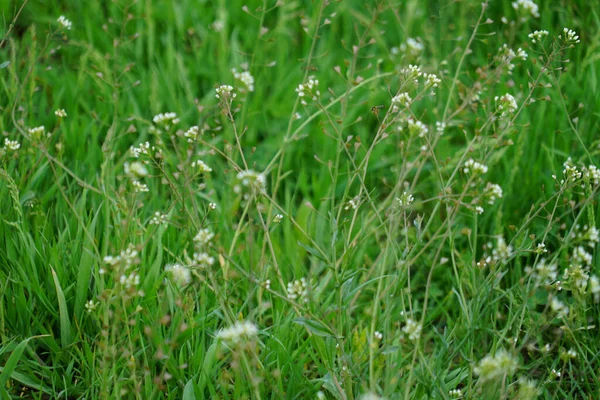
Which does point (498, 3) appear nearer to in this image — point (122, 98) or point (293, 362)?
point (122, 98)

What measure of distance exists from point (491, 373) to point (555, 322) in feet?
3.50

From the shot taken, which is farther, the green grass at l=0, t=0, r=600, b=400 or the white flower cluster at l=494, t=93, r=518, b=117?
the white flower cluster at l=494, t=93, r=518, b=117

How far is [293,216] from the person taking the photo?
9.46ft

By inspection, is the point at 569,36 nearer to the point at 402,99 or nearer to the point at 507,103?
the point at 507,103

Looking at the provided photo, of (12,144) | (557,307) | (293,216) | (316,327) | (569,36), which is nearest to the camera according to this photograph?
(557,307)

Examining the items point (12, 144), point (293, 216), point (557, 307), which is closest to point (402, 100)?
point (557, 307)

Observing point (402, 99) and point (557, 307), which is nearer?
point (557, 307)

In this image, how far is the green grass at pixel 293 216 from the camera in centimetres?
182

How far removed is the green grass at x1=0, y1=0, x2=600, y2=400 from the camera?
1.82 meters

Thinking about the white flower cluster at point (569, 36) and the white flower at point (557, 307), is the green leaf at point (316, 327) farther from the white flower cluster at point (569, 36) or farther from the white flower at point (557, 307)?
the white flower cluster at point (569, 36)

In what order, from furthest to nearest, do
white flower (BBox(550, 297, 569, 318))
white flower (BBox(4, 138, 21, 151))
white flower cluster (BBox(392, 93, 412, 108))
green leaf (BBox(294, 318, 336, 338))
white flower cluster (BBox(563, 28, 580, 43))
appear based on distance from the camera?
white flower (BBox(4, 138, 21, 151)) → white flower cluster (BBox(563, 28, 580, 43)) → white flower cluster (BBox(392, 93, 412, 108)) → green leaf (BBox(294, 318, 336, 338)) → white flower (BBox(550, 297, 569, 318))

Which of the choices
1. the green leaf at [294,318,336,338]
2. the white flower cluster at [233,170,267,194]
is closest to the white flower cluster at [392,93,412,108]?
the white flower cluster at [233,170,267,194]

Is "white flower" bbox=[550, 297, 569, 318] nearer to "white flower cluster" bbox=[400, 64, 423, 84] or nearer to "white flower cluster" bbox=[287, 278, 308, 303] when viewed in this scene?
"white flower cluster" bbox=[287, 278, 308, 303]

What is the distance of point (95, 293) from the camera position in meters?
2.18
